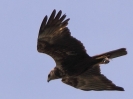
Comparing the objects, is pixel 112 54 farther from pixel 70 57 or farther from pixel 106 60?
pixel 70 57

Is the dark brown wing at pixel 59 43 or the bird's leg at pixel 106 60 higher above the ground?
the dark brown wing at pixel 59 43

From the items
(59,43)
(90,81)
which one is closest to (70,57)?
(59,43)

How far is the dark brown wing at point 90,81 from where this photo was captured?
15.8 meters

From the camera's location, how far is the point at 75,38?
1512 centimetres

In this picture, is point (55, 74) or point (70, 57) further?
point (55, 74)

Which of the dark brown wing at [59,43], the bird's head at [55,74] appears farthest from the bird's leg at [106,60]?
the bird's head at [55,74]

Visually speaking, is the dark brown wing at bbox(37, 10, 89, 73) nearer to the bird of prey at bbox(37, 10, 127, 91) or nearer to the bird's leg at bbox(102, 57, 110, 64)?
the bird of prey at bbox(37, 10, 127, 91)

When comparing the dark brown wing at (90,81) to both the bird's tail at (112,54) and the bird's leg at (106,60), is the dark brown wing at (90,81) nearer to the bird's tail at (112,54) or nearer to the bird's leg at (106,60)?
the bird's leg at (106,60)

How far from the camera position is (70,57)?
15.7 meters

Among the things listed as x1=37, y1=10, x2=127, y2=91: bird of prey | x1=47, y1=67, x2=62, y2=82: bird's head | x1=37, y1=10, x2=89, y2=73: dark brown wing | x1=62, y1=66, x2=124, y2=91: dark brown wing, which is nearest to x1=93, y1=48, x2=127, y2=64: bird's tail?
x1=37, y1=10, x2=127, y2=91: bird of prey

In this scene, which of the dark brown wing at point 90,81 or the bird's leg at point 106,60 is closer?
the bird's leg at point 106,60

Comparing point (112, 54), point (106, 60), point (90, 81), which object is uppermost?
point (112, 54)

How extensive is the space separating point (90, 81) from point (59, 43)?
175 cm

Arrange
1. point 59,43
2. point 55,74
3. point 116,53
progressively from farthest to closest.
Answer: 1. point 55,74
2. point 59,43
3. point 116,53
